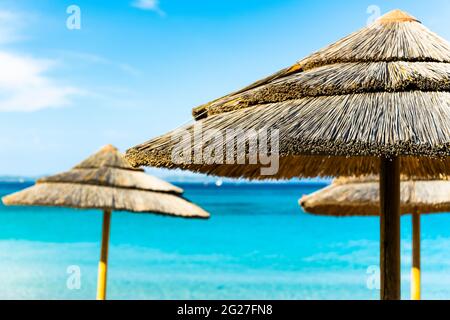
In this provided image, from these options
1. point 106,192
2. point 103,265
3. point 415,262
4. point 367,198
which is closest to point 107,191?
point 106,192

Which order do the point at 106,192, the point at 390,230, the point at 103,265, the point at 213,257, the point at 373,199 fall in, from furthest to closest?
the point at 213,257
the point at 103,265
the point at 373,199
the point at 106,192
the point at 390,230

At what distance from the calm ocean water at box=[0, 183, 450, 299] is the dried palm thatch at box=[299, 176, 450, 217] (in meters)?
5.56

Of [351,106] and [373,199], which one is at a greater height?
[351,106]

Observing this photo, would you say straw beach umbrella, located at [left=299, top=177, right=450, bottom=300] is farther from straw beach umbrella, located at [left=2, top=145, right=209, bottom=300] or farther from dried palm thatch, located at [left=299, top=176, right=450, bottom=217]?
straw beach umbrella, located at [left=2, top=145, right=209, bottom=300]

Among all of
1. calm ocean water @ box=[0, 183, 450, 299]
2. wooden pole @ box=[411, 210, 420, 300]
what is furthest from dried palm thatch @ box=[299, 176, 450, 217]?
calm ocean water @ box=[0, 183, 450, 299]

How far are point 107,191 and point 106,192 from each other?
0.02 meters

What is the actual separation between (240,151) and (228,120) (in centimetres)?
26

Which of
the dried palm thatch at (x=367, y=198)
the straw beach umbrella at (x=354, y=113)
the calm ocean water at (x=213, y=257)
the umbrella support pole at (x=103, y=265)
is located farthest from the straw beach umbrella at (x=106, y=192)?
the calm ocean water at (x=213, y=257)

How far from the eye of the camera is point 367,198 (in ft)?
19.5

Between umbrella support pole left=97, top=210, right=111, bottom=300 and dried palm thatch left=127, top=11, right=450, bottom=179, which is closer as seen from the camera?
dried palm thatch left=127, top=11, right=450, bottom=179

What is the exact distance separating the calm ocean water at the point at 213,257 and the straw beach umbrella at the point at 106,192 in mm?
6648

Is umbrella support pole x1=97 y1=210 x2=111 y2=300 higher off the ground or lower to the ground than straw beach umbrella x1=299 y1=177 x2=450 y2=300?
lower

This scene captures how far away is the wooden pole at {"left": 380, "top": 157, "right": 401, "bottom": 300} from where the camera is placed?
305 centimetres

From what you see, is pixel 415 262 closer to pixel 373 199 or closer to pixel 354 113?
pixel 373 199
